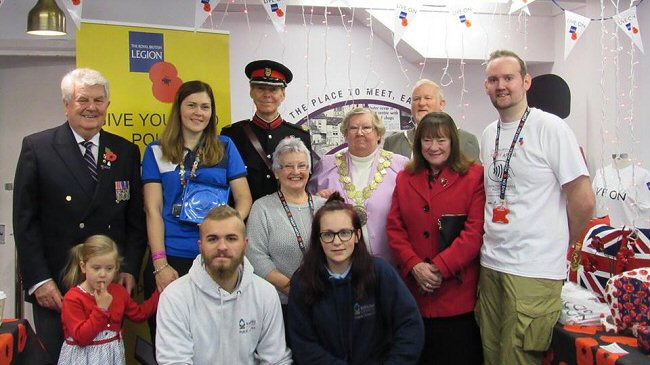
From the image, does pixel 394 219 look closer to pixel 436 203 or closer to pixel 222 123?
pixel 436 203

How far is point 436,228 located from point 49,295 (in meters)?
1.74

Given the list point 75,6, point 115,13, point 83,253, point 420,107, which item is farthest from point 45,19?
point 420,107

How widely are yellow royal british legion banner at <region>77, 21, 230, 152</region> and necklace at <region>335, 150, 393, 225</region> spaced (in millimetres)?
1088

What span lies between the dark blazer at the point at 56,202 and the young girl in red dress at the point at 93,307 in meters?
0.10

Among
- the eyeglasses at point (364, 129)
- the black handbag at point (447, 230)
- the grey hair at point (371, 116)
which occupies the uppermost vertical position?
the grey hair at point (371, 116)

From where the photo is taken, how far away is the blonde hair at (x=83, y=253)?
2729mm

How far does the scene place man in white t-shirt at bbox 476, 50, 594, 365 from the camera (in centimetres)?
262

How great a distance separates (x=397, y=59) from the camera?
17.8 ft

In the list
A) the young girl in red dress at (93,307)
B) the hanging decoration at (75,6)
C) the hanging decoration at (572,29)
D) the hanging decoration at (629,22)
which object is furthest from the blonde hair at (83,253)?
the hanging decoration at (629,22)

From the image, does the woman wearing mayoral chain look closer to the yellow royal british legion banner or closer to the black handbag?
the black handbag

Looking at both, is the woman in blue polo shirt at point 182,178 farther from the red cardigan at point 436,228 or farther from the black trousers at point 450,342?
the black trousers at point 450,342

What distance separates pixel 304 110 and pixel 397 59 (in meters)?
0.95

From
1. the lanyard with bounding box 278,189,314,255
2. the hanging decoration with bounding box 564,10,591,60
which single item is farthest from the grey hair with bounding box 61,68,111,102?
the hanging decoration with bounding box 564,10,591,60

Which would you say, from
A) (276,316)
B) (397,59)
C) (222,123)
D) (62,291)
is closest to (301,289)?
(276,316)
